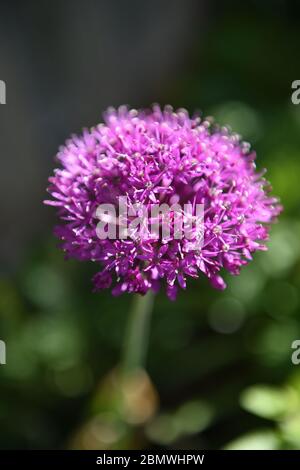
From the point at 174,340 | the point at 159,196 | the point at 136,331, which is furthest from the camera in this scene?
the point at 174,340

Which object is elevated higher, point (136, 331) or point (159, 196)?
point (159, 196)

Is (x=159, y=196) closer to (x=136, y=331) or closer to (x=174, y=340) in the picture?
(x=136, y=331)

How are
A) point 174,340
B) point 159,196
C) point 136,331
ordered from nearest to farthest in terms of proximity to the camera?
point 159,196
point 136,331
point 174,340

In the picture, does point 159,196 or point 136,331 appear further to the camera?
point 136,331

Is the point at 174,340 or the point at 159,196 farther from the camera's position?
the point at 174,340

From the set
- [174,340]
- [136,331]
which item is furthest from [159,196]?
[174,340]

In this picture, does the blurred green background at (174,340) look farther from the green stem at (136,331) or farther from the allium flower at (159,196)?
the allium flower at (159,196)

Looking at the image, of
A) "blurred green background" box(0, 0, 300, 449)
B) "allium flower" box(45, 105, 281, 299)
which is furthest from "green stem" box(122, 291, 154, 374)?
"allium flower" box(45, 105, 281, 299)
